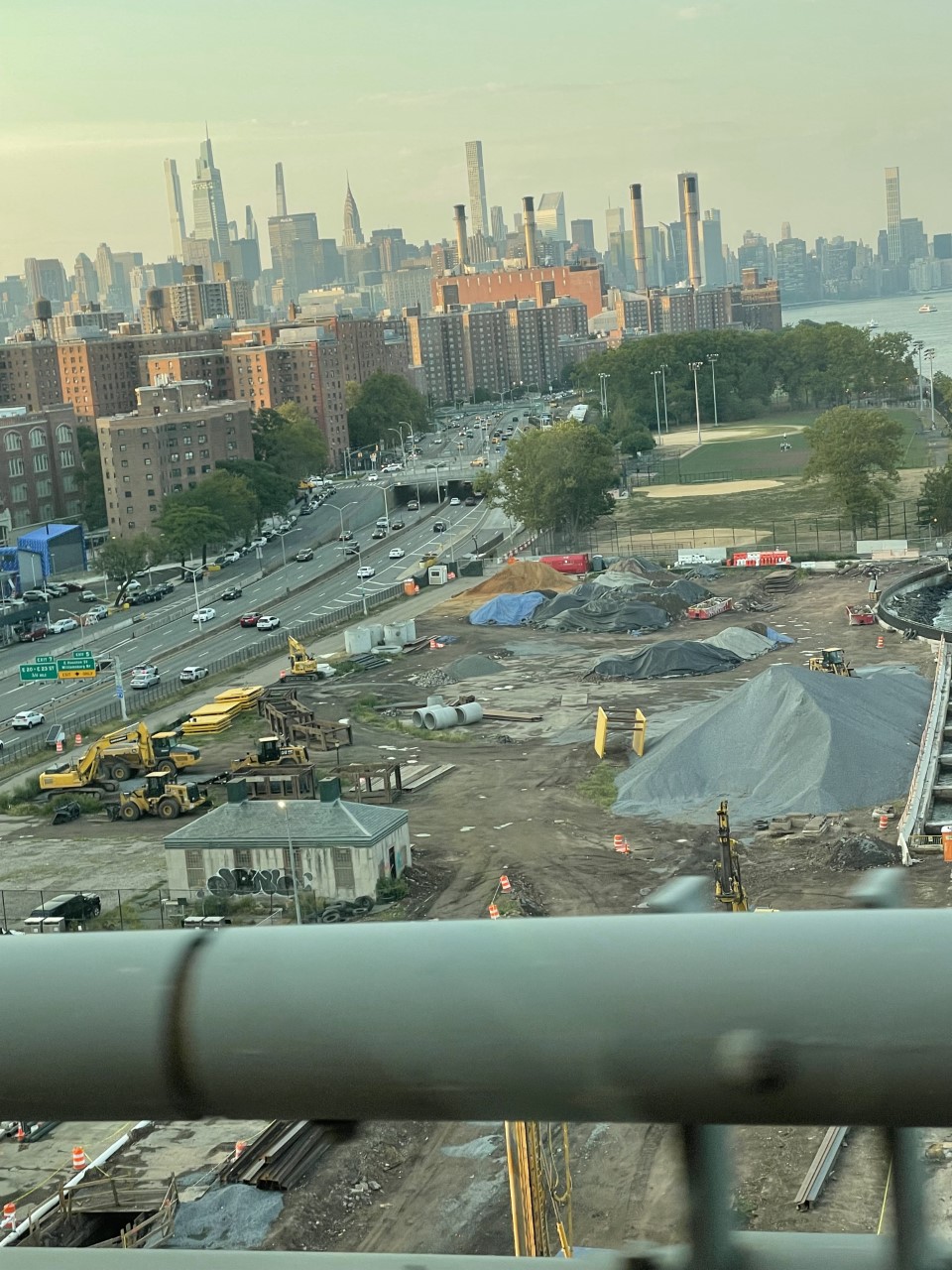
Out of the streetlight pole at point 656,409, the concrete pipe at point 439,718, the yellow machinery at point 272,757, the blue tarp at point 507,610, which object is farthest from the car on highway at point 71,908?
the streetlight pole at point 656,409

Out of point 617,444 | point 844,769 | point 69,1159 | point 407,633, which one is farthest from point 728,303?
point 69,1159

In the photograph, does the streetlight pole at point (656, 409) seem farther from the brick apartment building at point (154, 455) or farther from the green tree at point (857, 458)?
the green tree at point (857, 458)

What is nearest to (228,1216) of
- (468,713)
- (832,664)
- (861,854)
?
(861,854)

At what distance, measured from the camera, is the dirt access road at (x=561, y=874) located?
8.17 ft

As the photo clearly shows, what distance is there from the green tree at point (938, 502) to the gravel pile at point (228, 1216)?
37.3 metres

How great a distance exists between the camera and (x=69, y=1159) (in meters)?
10.1

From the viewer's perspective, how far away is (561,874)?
16312mm

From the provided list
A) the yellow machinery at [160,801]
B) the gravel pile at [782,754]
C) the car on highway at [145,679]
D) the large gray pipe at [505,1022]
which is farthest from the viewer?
the car on highway at [145,679]

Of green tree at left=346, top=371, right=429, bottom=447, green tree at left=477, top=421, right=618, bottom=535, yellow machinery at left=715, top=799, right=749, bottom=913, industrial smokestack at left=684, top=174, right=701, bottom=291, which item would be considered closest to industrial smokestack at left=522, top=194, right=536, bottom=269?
industrial smokestack at left=684, top=174, right=701, bottom=291

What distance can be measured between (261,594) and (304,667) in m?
13.2

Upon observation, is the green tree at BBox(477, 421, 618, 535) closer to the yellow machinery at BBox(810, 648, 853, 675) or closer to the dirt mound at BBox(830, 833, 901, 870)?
the yellow machinery at BBox(810, 648, 853, 675)

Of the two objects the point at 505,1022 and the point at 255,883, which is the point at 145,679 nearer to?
the point at 255,883

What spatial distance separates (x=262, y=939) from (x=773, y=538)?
43446 millimetres

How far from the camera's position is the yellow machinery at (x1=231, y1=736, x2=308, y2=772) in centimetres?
2155
